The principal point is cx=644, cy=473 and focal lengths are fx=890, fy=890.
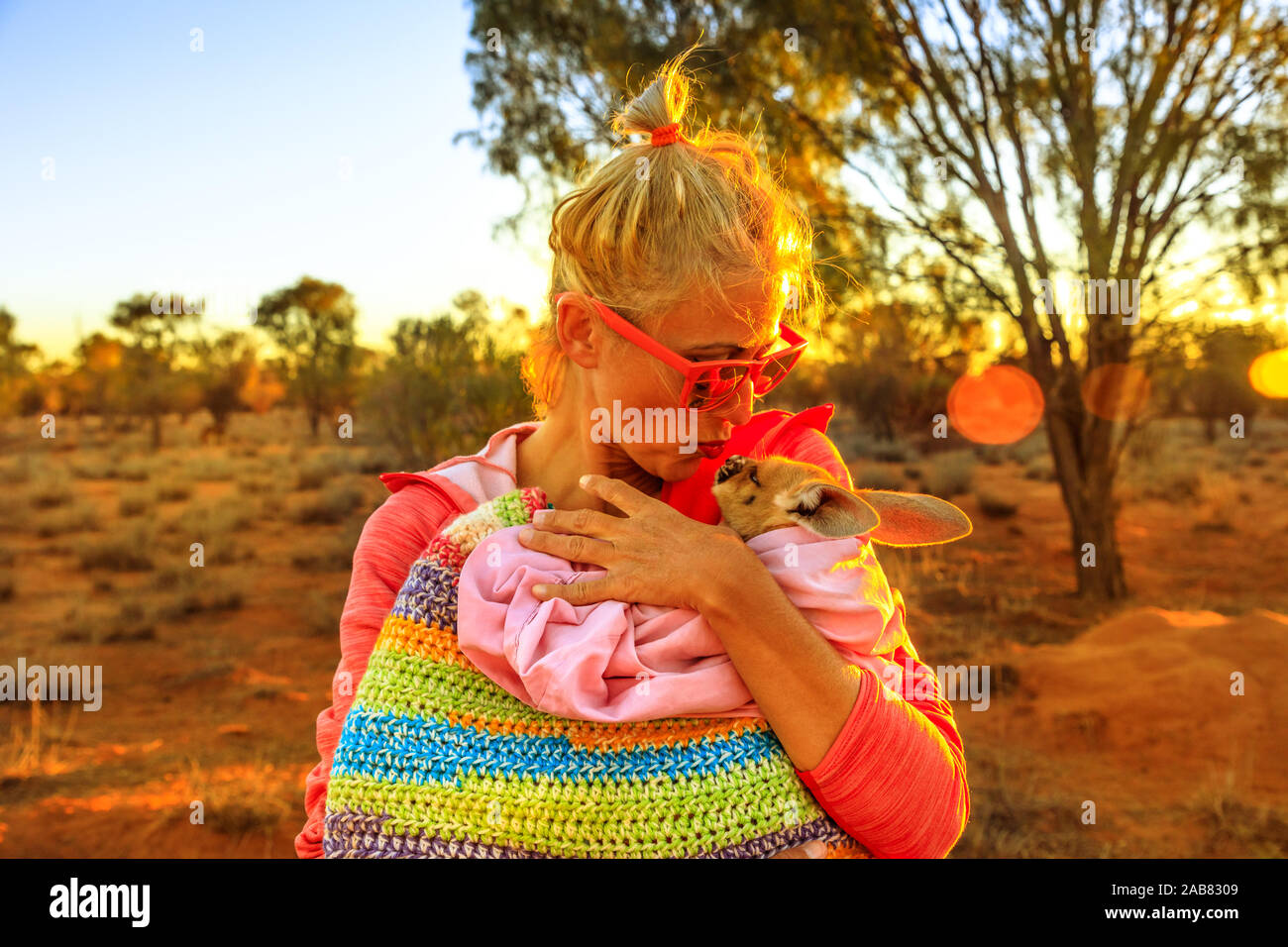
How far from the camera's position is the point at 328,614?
11203 millimetres

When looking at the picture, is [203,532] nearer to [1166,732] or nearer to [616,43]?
[616,43]

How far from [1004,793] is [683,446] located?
5.71m

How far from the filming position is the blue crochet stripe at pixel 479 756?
1562 mm

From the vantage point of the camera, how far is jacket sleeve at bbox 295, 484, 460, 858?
6.31 ft

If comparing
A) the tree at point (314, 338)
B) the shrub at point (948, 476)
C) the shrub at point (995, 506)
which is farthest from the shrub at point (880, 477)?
the tree at point (314, 338)

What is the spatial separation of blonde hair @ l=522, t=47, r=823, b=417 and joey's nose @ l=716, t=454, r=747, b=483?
0.38 meters

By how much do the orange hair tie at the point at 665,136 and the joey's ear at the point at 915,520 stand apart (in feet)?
3.15

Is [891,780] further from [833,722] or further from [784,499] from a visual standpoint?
[784,499]

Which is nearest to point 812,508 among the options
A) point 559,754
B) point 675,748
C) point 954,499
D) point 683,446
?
point 683,446

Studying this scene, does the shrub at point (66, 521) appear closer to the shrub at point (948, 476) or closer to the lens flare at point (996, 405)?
the lens flare at point (996, 405)

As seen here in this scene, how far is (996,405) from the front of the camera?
19.7m

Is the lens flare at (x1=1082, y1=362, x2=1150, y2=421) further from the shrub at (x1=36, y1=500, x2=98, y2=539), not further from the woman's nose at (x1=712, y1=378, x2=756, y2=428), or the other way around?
the shrub at (x1=36, y1=500, x2=98, y2=539)

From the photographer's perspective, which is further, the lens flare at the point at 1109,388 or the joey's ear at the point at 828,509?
the lens flare at the point at 1109,388

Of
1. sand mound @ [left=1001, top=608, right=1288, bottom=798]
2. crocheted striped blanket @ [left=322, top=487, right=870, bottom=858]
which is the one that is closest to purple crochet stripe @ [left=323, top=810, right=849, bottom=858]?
crocheted striped blanket @ [left=322, top=487, right=870, bottom=858]
